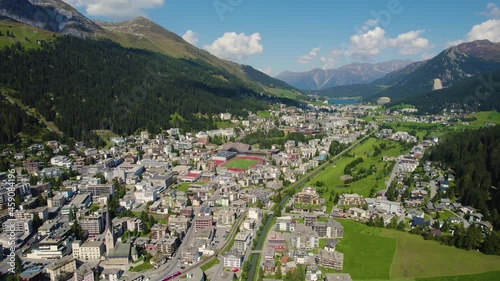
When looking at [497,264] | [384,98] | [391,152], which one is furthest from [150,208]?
[384,98]

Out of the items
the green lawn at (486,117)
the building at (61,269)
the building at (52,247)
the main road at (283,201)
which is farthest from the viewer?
the green lawn at (486,117)

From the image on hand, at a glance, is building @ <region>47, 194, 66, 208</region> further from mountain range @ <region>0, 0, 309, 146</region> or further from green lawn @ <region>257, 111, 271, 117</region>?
green lawn @ <region>257, 111, 271, 117</region>

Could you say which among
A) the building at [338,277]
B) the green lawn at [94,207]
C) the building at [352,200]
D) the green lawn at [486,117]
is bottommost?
the building at [338,277]

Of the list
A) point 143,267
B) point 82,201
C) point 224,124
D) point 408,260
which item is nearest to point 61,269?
point 143,267

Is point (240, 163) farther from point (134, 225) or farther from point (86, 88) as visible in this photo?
point (86, 88)

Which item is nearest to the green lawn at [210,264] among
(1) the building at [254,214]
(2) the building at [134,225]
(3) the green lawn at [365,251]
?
(1) the building at [254,214]

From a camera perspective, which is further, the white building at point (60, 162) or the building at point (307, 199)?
the white building at point (60, 162)

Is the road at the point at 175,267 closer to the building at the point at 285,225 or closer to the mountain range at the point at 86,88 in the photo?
the building at the point at 285,225
